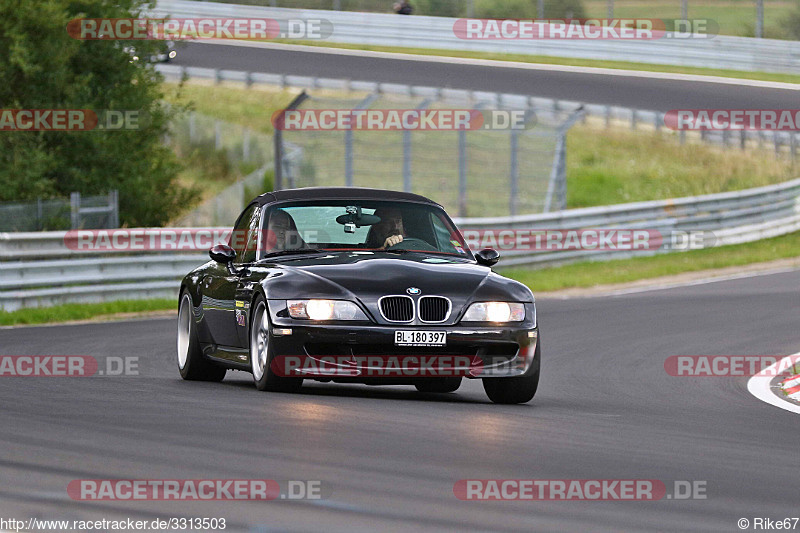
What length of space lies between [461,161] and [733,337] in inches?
404

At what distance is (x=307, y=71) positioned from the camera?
4278 cm

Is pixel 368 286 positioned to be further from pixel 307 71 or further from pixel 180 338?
pixel 307 71

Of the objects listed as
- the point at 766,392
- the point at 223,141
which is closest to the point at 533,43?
the point at 223,141

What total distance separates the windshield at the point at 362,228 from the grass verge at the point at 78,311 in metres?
8.02

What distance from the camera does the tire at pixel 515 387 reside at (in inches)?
403

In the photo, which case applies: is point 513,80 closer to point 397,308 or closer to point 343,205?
point 343,205

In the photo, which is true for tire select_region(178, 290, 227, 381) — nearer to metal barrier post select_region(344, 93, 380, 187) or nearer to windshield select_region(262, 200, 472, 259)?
windshield select_region(262, 200, 472, 259)

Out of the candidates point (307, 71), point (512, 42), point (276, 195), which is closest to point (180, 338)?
point (276, 195)

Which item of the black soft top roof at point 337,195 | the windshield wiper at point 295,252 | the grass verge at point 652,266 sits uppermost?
the black soft top roof at point 337,195

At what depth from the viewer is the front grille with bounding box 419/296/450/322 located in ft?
32.1

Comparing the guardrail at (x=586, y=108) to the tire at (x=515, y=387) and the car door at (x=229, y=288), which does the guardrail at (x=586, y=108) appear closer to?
the car door at (x=229, y=288)

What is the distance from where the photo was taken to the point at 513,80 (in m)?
40.5

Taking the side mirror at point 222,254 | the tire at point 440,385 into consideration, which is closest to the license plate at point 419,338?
the tire at point 440,385

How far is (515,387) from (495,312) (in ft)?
2.16
